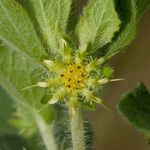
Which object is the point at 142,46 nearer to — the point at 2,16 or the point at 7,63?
the point at 7,63

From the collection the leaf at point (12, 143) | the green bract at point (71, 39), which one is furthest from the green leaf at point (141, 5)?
the leaf at point (12, 143)

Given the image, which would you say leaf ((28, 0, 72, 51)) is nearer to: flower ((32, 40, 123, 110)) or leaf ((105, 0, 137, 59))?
flower ((32, 40, 123, 110))

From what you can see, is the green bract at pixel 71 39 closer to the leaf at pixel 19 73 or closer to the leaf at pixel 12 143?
the leaf at pixel 19 73

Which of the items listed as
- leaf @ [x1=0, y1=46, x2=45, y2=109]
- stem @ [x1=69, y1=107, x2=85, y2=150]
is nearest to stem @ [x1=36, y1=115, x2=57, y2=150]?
leaf @ [x1=0, y1=46, x2=45, y2=109]

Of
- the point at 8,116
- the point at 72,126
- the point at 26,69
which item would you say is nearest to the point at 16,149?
the point at 8,116

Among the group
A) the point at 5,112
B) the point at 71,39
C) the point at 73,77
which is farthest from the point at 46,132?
the point at 71,39

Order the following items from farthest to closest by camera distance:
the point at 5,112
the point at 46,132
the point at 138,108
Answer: the point at 5,112, the point at 46,132, the point at 138,108

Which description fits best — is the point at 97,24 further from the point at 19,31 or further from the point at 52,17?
the point at 19,31
